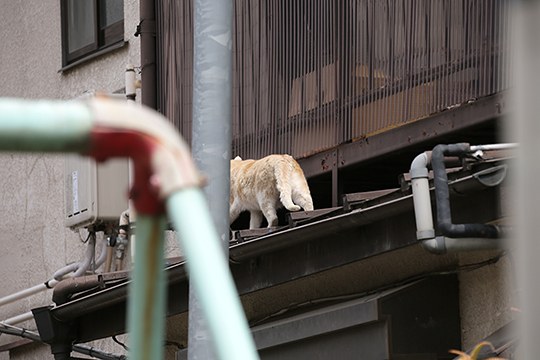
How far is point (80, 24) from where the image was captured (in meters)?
16.1

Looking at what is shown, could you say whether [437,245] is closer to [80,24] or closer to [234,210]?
[234,210]

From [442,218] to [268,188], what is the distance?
9.60 ft

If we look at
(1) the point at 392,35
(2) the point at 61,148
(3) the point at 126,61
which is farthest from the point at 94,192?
(2) the point at 61,148

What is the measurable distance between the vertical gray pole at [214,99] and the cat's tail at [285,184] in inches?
134

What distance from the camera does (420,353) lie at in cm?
884

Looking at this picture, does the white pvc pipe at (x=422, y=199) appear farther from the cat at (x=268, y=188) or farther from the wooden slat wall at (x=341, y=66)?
the cat at (x=268, y=188)

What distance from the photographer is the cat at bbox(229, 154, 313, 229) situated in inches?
382

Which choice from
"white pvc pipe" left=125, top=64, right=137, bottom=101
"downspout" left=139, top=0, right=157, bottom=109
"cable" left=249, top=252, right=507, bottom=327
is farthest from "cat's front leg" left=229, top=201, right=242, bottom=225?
"white pvc pipe" left=125, top=64, right=137, bottom=101

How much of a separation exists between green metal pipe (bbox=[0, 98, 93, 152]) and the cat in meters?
7.97

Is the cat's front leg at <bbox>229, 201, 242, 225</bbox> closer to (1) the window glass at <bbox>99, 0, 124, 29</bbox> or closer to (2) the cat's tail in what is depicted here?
(2) the cat's tail

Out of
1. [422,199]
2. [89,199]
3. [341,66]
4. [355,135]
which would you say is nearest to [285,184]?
[355,135]

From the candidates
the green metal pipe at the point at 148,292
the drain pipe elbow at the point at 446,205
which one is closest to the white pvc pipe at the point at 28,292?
the drain pipe elbow at the point at 446,205

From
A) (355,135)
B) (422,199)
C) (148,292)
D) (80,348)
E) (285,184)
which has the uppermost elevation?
(355,135)

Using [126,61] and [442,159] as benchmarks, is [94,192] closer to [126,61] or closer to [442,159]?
[126,61]
